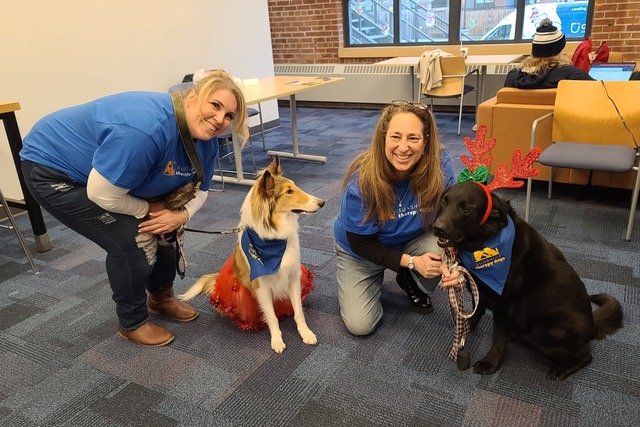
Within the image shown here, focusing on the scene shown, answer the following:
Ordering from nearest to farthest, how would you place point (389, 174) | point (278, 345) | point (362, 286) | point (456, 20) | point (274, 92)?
1. point (389, 174)
2. point (278, 345)
3. point (362, 286)
4. point (274, 92)
5. point (456, 20)

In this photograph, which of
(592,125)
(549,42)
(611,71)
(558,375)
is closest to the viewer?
(558,375)

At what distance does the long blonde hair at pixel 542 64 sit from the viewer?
355 centimetres

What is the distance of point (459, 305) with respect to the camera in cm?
180

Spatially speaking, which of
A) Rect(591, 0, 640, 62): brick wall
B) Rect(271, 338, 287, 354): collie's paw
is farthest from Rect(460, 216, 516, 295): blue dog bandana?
Rect(591, 0, 640, 62): brick wall

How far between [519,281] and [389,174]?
630mm

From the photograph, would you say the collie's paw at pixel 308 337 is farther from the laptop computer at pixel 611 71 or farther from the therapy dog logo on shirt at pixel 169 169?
the laptop computer at pixel 611 71

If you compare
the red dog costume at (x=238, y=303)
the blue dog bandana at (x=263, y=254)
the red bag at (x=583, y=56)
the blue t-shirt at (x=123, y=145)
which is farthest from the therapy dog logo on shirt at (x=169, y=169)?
the red bag at (x=583, y=56)

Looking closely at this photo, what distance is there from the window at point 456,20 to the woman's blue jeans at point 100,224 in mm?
5731

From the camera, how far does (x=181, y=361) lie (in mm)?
2035

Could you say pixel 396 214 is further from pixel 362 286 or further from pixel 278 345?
pixel 278 345

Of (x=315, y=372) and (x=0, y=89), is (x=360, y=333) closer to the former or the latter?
(x=315, y=372)

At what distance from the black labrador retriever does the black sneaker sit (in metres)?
0.47

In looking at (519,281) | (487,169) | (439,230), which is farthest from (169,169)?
(519,281)

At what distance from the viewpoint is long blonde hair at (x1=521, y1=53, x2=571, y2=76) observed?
3.55 m
